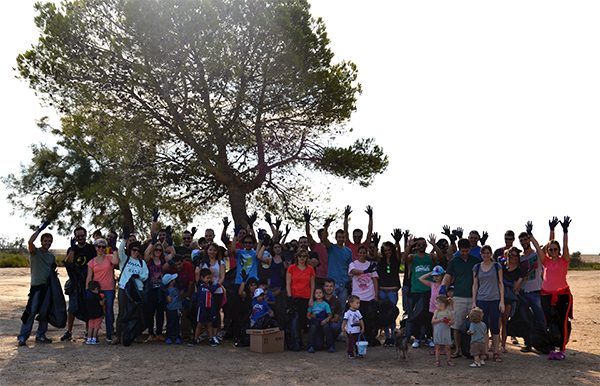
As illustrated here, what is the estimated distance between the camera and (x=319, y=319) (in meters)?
8.98

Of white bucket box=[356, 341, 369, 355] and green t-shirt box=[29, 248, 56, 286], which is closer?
white bucket box=[356, 341, 369, 355]

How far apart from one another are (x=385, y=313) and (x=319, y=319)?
52.9 inches

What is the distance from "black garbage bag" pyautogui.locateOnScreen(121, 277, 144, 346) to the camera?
901cm

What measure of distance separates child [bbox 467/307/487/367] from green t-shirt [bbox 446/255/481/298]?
494mm

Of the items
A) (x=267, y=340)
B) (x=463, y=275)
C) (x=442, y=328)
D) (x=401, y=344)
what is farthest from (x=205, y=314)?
(x=463, y=275)

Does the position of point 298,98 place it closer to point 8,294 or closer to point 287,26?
point 287,26

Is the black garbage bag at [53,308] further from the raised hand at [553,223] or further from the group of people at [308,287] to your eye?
the raised hand at [553,223]

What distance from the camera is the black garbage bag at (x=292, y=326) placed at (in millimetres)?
8977

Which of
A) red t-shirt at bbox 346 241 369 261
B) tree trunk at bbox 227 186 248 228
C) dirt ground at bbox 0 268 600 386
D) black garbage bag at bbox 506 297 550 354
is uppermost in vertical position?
tree trunk at bbox 227 186 248 228

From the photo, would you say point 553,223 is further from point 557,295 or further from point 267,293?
point 267,293

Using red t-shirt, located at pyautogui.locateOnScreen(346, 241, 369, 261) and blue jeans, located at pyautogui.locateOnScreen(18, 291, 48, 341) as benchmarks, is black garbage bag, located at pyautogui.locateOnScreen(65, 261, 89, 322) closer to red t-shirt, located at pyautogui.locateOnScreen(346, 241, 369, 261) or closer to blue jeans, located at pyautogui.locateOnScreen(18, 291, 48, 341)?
blue jeans, located at pyautogui.locateOnScreen(18, 291, 48, 341)

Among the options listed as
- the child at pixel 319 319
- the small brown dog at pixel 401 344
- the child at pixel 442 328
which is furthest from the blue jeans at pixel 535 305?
the child at pixel 319 319

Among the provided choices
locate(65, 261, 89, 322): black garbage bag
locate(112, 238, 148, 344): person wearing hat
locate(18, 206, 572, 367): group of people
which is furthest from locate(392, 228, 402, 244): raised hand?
locate(65, 261, 89, 322): black garbage bag

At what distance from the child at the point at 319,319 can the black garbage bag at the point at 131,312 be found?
3.07 metres
